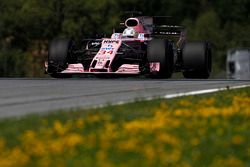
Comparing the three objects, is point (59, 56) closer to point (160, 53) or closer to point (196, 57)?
point (160, 53)

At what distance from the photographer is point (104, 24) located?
199 ft

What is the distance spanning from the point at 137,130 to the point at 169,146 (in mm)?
909

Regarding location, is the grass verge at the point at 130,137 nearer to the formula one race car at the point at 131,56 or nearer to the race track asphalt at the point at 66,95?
the race track asphalt at the point at 66,95

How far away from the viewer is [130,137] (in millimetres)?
7547

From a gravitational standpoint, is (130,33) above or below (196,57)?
above

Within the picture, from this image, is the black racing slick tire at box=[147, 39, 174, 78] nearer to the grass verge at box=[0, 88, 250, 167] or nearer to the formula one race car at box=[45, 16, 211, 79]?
the formula one race car at box=[45, 16, 211, 79]

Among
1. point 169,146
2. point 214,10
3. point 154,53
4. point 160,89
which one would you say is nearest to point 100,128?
point 169,146

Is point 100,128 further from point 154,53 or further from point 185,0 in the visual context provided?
point 185,0

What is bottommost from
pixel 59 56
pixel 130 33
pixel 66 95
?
pixel 66 95

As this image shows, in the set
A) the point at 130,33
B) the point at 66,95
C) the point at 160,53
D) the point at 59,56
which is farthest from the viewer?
the point at 130,33

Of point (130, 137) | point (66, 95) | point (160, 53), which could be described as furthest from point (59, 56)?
point (130, 137)

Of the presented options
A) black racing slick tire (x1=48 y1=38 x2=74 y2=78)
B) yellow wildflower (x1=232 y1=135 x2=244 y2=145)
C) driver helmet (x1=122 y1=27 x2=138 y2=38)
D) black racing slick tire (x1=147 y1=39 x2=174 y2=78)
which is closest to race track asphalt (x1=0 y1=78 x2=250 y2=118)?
yellow wildflower (x1=232 y1=135 x2=244 y2=145)

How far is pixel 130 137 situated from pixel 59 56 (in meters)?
14.3

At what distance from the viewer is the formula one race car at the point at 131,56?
810 inches
